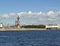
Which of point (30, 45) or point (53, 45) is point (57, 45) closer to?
point (53, 45)

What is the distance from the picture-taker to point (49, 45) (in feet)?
185

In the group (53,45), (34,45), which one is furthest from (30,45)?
(53,45)

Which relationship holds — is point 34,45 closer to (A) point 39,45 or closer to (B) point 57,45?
(A) point 39,45

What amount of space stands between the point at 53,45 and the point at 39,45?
301 cm

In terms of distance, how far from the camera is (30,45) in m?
57.7

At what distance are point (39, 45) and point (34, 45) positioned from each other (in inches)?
48.4

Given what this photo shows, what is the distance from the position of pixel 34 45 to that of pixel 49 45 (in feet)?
11.1

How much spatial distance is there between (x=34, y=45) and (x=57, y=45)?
5053 mm

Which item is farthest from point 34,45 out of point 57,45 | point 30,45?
point 57,45

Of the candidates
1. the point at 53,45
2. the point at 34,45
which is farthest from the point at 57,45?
the point at 34,45

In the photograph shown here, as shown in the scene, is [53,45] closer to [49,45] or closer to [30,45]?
[49,45]

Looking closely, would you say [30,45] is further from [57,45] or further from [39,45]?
[57,45]

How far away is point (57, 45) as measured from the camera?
56094 millimetres
